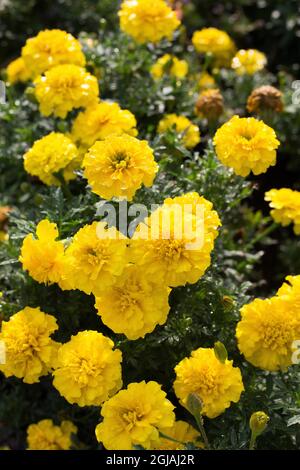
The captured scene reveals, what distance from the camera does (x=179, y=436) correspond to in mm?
1651

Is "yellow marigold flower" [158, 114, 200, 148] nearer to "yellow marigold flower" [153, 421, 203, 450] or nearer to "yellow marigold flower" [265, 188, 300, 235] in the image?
"yellow marigold flower" [265, 188, 300, 235]

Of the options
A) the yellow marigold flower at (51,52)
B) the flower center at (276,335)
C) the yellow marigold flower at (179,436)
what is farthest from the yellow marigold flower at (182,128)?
the yellow marigold flower at (179,436)

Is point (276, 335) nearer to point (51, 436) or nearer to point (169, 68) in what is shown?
point (51, 436)

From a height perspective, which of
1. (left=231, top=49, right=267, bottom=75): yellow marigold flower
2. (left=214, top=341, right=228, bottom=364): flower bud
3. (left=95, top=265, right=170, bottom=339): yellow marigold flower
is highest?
(left=231, top=49, right=267, bottom=75): yellow marigold flower

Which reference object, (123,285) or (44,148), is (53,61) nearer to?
(44,148)

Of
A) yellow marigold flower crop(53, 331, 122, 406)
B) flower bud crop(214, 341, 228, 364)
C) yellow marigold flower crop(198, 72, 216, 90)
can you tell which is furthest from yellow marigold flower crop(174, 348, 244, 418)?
yellow marigold flower crop(198, 72, 216, 90)

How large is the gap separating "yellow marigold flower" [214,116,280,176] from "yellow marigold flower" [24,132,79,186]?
1.43ft

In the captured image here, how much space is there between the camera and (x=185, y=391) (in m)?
1.55

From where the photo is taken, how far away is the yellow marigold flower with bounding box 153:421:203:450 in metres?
1.64

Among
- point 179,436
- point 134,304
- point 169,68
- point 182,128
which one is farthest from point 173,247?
point 169,68

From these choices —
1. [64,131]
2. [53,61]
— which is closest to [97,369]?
[64,131]

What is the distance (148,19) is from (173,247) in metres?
1.10

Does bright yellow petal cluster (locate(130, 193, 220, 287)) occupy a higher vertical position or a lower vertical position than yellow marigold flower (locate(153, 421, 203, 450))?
higher
